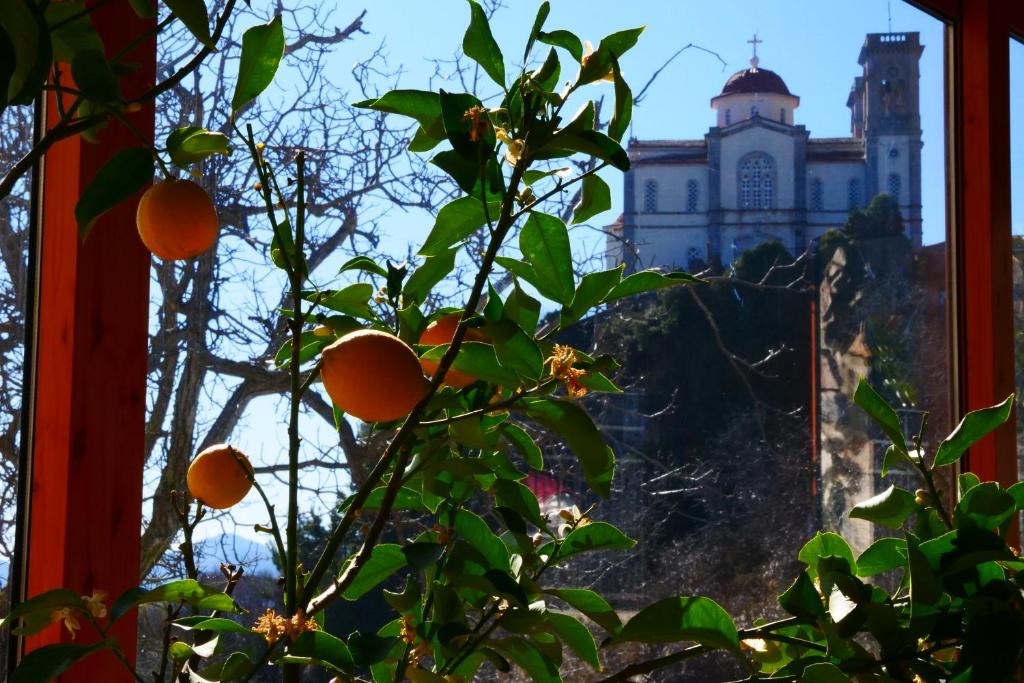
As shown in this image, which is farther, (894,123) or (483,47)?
(894,123)

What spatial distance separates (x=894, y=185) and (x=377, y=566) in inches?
68.4

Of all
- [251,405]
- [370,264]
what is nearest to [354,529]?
[251,405]

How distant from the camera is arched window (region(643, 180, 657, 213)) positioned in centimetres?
182

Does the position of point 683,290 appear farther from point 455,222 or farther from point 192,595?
point 192,595

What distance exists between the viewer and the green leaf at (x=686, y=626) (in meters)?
0.53

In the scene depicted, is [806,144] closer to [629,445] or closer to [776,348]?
[776,348]

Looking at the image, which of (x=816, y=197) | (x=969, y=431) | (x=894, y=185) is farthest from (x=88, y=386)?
(x=894, y=185)

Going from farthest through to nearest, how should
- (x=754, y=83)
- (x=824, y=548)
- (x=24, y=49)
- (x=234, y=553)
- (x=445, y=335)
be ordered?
(x=754, y=83)
(x=234, y=553)
(x=824, y=548)
(x=445, y=335)
(x=24, y=49)

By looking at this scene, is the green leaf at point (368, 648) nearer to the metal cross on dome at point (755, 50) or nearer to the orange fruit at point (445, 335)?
the orange fruit at point (445, 335)

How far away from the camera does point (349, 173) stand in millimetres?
1467

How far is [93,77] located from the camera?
0.47m

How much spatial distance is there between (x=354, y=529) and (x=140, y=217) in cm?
95

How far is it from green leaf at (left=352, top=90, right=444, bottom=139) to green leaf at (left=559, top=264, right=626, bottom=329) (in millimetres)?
116

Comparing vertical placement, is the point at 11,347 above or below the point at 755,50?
below
